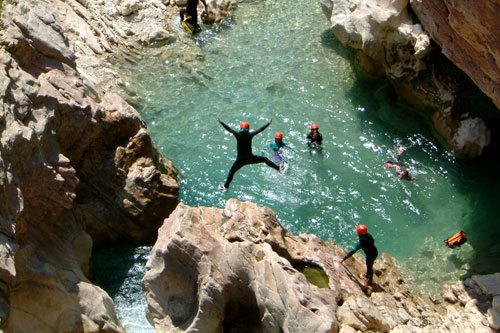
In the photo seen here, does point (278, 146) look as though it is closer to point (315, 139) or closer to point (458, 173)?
point (315, 139)

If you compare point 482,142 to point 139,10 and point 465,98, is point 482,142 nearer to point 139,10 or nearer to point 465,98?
point 465,98

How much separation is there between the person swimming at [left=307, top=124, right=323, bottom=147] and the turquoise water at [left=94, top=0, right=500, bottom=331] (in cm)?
29

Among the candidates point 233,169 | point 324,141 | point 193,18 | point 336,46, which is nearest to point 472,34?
point 324,141

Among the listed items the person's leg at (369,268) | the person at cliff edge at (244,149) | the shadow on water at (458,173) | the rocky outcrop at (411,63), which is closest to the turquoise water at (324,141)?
the shadow on water at (458,173)

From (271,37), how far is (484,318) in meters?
13.7

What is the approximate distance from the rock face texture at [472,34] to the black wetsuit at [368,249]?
4387 mm

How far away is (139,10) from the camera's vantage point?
21.1 metres

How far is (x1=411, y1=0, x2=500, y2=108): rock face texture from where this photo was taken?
1049 centimetres

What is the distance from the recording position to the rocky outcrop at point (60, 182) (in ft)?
32.1

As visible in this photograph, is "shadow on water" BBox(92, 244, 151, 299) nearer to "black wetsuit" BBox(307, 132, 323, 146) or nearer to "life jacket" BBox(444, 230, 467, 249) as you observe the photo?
"black wetsuit" BBox(307, 132, 323, 146)

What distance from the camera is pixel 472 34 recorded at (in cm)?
1123

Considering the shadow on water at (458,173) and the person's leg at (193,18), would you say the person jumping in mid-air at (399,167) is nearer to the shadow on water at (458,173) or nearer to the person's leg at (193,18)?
the shadow on water at (458,173)

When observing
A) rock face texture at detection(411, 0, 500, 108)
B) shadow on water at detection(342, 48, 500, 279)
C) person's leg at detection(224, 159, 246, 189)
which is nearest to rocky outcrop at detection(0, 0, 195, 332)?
person's leg at detection(224, 159, 246, 189)

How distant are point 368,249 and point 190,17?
1282 cm
